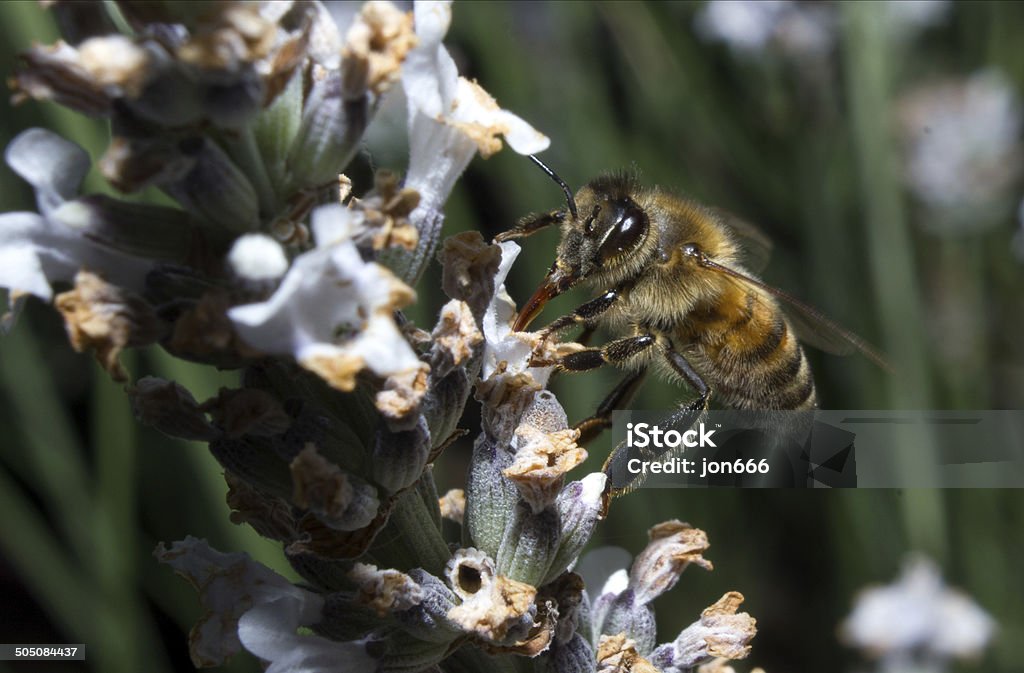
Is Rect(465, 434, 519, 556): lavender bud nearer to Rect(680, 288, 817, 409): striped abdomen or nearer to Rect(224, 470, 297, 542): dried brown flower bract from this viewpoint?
Rect(224, 470, 297, 542): dried brown flower bract

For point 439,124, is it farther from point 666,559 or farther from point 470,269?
point 666,559

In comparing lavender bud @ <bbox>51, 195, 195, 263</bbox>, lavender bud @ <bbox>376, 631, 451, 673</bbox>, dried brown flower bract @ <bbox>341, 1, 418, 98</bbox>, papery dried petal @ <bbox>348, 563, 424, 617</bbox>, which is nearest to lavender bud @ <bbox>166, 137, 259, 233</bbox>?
lavender bud @ <bbox>51, 195, 195, 263</bbox>

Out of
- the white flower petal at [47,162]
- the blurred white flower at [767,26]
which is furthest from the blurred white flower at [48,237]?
the blurred white flower at [767,26]

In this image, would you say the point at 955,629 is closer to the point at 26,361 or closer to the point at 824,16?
the point at 824,16

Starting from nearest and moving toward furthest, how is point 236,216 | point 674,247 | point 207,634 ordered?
point 236,216 < point 207,634 < point 674,247

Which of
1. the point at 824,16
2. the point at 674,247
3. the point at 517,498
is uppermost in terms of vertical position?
the point at 824,16

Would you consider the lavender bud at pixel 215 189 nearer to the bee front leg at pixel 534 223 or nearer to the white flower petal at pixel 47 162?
the white flower petal at pixel 47 162

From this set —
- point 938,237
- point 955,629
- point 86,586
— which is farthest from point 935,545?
point 86,586
